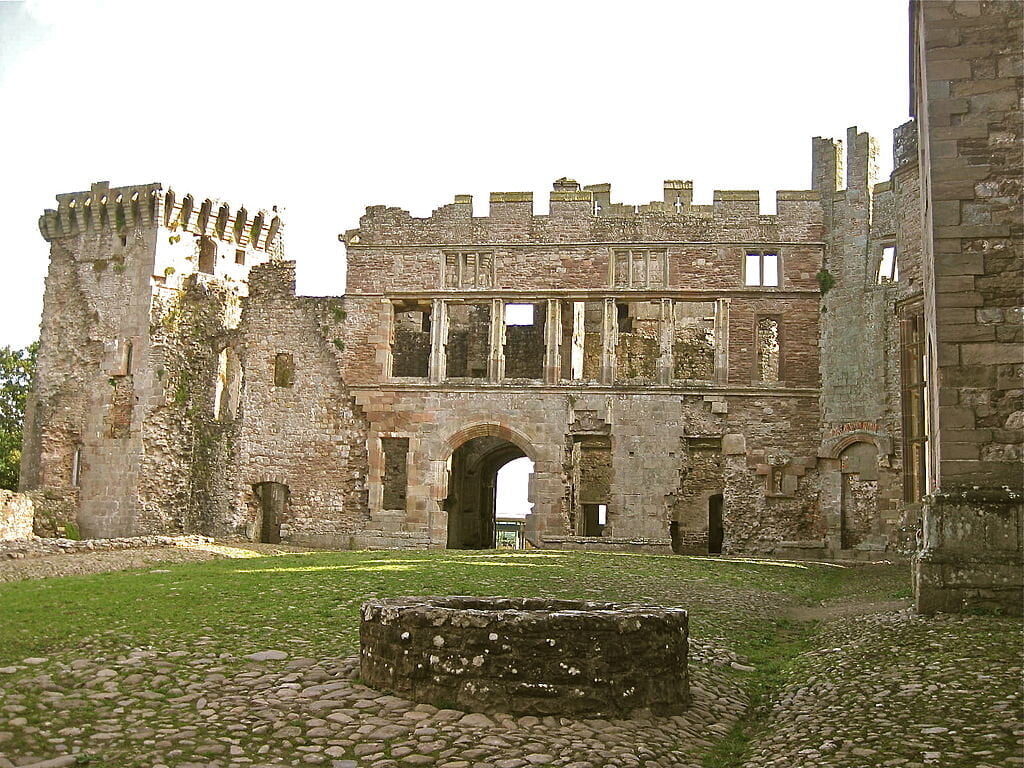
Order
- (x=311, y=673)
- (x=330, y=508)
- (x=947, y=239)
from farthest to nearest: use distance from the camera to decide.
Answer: (x=330, y=508) → (x=947, y=239) → (x=311, y=673)

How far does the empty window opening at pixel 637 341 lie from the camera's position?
29.5 metres

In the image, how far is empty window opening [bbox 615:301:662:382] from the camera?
29469mm

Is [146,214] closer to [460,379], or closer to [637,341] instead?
[460,379]

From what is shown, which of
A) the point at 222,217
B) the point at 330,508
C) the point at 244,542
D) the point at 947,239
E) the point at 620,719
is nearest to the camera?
the point at 620,719

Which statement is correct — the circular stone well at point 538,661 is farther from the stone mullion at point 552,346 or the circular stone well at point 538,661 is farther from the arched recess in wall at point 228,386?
the arched recess in wall at point 228,386

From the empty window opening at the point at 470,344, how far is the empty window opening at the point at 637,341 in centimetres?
367

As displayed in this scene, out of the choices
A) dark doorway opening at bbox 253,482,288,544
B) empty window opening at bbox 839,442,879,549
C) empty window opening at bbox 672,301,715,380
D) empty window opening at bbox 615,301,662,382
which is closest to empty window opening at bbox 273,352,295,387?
dark doorway opening at bbox 253,482,288,544

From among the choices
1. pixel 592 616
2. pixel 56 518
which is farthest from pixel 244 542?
pixel 592 616

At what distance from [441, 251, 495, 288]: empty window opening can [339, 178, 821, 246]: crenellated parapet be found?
396 millimetres

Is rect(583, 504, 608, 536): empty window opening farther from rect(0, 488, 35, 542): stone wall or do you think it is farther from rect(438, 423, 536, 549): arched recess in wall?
rect(0, 488, 35, 542): stone wall

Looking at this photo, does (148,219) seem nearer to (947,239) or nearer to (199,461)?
(199,461)

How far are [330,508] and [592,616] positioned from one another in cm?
1986

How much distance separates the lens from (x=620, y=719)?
6602 millimetres

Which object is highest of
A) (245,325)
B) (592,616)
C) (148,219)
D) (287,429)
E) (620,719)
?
(148,219)
